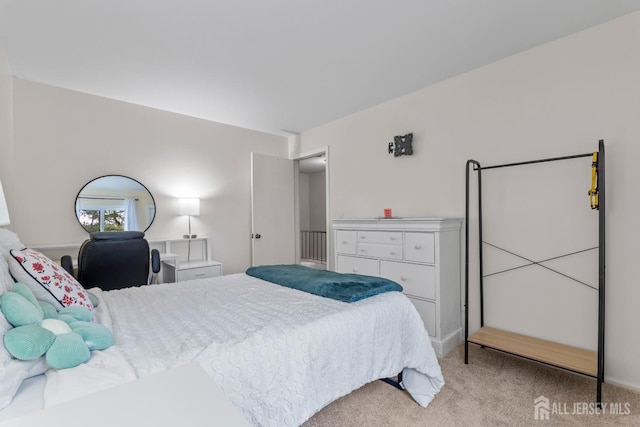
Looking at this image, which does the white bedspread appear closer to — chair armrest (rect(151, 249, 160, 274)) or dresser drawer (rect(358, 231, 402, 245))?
chair armrest (rect(151, 249, 160, 274))

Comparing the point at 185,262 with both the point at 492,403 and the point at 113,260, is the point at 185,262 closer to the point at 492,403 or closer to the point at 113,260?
the point at 113,260

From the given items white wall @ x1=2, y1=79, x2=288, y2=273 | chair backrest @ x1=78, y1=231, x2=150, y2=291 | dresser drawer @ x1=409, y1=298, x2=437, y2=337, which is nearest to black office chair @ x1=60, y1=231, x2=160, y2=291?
chair backrest @ x1=78, y1=231, x2=150, y2=291

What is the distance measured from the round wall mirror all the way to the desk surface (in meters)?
3.13

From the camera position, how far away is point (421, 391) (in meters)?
1.93

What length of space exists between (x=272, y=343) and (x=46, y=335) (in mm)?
785

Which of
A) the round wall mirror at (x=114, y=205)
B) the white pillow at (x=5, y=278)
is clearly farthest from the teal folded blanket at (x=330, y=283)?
the round wall mirror at (x=114, y=205)

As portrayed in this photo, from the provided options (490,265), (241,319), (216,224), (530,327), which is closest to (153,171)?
(216,224)

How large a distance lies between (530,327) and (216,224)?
142 inches

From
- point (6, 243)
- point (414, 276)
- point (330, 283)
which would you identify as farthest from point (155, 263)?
point (414, 276)

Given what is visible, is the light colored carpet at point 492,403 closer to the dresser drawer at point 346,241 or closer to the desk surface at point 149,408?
the desk surface at point 149,408

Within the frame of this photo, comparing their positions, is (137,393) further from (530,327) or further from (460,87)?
(460,87)

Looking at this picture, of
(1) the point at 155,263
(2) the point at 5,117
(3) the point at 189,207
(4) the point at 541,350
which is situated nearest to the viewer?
(4) the point at 541,350

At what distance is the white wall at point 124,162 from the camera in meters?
2.95

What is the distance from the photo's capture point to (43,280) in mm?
1429
